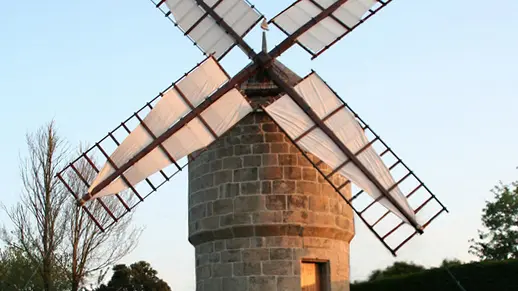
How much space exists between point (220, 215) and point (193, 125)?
136 centimetres

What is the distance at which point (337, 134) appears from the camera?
9805 millimetres

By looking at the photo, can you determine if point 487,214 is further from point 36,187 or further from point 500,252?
point 36,187

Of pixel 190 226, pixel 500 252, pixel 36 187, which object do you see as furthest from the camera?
pixel 500 252

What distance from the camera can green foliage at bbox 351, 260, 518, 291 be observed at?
13539 millimetres

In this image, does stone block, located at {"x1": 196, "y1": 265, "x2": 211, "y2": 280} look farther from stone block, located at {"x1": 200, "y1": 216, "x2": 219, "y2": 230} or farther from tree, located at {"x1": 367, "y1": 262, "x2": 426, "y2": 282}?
tree, located at {"x1": 367, "y1": 262, "x2": 426, "y2": 282}

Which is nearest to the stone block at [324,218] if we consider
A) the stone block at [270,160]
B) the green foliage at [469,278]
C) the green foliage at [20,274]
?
the stone block at [270,160]

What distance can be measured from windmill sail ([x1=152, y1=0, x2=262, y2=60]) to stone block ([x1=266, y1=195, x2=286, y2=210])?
2310mm

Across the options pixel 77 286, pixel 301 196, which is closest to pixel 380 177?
pixel 301 196

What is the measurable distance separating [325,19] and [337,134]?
5.67 feet

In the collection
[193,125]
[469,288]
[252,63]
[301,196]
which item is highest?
[252,63]

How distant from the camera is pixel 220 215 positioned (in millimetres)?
10102

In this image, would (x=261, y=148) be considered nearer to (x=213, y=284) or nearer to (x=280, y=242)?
(x=280, y=242)

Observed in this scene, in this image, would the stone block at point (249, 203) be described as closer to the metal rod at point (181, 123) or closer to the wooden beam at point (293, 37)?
the metal rod at point (181, 123)

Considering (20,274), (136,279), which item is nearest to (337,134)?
(20,274)
